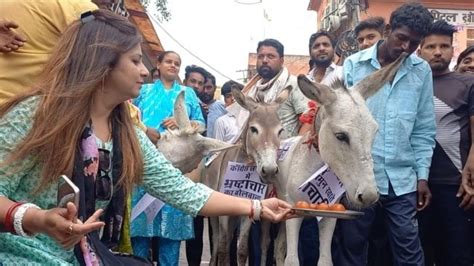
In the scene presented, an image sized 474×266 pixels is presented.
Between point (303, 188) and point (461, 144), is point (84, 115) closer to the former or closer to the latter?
point (303, 188)

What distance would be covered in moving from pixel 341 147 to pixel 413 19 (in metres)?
1.13

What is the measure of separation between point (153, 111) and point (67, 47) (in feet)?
12.1

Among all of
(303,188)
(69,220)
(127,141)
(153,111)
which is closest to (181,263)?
(153,111)

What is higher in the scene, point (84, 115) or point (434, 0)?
point (434, 0)

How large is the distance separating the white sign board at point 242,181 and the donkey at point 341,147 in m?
0.50

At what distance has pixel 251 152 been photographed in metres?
5.46

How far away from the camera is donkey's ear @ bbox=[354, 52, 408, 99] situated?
4355mm

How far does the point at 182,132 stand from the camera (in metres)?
6.04

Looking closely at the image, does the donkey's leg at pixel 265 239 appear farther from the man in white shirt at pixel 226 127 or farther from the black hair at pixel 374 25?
the black hair at pixel 374 25

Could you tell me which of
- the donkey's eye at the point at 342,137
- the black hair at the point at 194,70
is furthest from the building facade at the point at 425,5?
the donkey's eye at the point at 342,137

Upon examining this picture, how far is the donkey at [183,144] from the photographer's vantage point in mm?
6012

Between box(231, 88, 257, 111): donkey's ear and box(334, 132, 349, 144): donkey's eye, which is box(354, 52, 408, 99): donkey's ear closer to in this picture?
box(334, 132, 349, 144): donkey's eye

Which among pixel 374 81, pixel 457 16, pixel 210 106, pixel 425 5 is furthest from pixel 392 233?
pixel 457 16

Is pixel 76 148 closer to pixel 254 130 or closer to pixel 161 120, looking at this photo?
pixel 254 130
